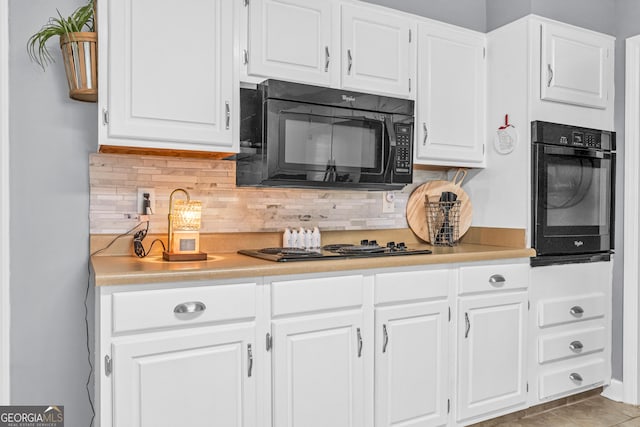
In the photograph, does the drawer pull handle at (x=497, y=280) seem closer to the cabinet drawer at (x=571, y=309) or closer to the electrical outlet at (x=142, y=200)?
the cabinet drawer at (x=571, y=309)

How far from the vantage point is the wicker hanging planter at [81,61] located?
76.9 inches

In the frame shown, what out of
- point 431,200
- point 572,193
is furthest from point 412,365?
point 572,193

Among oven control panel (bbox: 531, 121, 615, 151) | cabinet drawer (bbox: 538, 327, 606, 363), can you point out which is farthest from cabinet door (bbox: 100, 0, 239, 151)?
cabinet drawer (bbox: 538, 327, 606, 363)

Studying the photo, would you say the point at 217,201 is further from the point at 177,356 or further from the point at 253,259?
the point at 177,356

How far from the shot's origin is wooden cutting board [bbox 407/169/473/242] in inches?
119

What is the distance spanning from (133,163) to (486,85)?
200cm

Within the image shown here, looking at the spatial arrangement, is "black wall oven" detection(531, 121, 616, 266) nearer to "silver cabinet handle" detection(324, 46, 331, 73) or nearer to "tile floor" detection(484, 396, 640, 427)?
"tile floor" detection(484, 396, 640, 427)

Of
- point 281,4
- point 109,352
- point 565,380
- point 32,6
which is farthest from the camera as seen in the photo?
point 565,380

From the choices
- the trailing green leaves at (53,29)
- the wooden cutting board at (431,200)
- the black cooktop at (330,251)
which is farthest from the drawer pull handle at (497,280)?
the trailing green leaves at (53,29)

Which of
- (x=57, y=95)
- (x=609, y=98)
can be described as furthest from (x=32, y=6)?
(x=609, y=98)

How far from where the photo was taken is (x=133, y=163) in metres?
2.27

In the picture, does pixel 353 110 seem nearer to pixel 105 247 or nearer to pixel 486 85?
pixel 486 85

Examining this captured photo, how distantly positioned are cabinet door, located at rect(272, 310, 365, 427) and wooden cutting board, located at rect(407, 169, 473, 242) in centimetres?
103

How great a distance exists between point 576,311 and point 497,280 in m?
0.66
